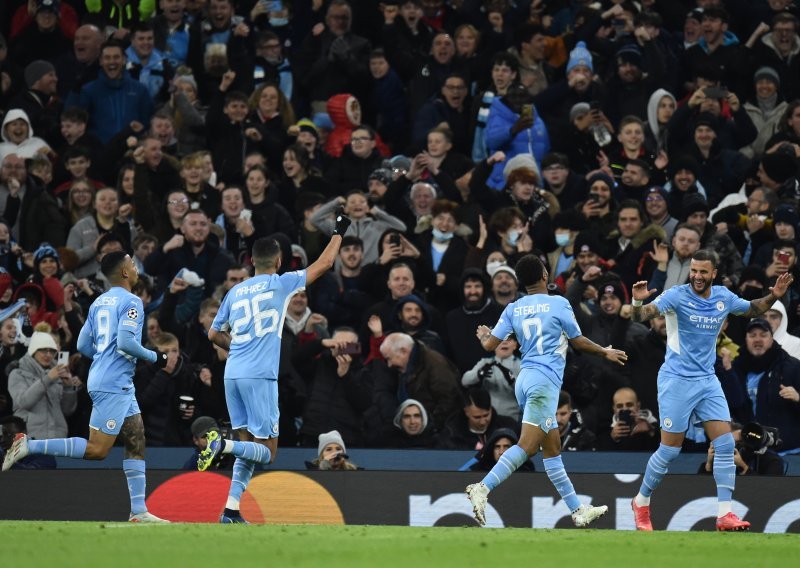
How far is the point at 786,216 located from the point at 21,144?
987 cm

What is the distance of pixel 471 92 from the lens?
20.4 meters

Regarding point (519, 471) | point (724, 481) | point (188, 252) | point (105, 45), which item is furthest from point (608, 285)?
point (105, 45)

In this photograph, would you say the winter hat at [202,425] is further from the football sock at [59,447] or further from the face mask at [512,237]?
the face mask at [512,237]

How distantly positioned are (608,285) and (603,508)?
13.5ft

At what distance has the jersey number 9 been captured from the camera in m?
12.6

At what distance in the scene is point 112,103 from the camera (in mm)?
20703

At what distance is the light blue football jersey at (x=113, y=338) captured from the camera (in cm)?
1278

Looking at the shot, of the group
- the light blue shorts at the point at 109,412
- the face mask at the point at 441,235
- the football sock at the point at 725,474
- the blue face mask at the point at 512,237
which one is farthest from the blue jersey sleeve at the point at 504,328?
the face mask at the point at 441,235

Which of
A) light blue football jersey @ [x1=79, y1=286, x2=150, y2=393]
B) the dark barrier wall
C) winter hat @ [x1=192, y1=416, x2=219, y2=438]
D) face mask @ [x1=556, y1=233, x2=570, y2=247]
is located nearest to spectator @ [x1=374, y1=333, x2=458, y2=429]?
the dark barrier wall

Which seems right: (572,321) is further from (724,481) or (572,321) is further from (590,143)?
(590,143)

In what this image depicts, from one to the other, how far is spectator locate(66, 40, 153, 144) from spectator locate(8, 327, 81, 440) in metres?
5.28

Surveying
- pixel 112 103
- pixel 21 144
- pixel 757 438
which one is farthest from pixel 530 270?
pixel 112 103

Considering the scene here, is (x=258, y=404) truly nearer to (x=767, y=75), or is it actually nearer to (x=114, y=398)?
(x=114, y=398)

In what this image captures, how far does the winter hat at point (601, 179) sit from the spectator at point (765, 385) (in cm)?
298
